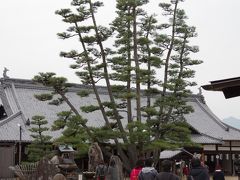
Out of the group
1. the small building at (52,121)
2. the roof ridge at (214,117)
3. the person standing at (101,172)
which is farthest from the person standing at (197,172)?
the roof ridge at (214,117)

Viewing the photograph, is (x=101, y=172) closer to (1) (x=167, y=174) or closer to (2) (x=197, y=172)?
(2) (x=197, y=172)

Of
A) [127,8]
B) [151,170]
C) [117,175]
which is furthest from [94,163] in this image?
[127,8]

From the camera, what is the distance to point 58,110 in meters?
31.2

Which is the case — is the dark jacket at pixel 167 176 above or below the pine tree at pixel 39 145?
below

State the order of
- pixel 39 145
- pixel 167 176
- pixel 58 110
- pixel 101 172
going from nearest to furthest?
pixel 167 176 → pixel 101 172 → pixel 39 145 → pixel 58 110

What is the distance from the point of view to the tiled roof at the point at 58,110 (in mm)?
29800

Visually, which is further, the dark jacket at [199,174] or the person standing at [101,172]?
the person standing at [101,172]

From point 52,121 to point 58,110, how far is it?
145cm

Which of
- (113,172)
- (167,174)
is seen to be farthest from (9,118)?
(167,174)

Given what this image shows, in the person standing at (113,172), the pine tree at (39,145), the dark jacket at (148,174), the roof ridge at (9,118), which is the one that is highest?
the roof ridge at (9,118)

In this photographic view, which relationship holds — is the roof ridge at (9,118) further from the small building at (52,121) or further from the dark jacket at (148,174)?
the dark jacket at (148,174)

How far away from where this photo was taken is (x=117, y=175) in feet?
39.9

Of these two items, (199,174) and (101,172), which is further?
(101,172)

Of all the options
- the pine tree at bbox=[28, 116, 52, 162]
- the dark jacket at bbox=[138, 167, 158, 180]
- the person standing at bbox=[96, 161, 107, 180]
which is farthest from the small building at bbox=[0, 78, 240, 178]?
the dark jacket at bbox=[138, 167, 158, 180]
